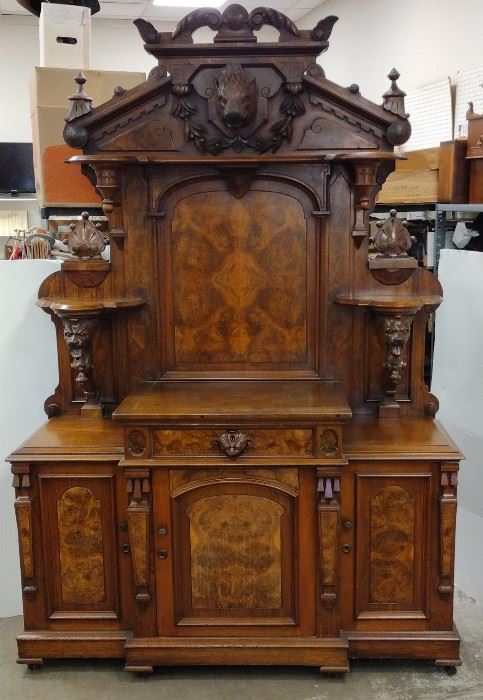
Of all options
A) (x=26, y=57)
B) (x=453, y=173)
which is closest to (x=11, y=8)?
(x=26, y=57)

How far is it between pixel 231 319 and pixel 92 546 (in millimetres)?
914

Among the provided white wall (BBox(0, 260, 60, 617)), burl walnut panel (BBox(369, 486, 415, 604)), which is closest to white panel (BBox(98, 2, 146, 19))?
white wall (BBox(0, 260, 60, 617))

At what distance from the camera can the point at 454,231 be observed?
430 cm

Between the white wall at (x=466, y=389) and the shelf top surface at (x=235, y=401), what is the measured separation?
73cm

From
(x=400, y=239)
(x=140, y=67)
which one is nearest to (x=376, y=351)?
(x=400, y=239)

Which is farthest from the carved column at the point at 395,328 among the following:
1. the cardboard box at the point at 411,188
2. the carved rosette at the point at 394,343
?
the cardboard box at the point at 411,188

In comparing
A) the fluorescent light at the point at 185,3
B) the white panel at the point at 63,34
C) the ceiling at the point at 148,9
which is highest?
the ceiling at the point at 148,9

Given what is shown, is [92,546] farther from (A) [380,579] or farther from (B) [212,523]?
(A) [380,579]

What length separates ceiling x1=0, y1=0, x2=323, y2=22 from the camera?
665cm

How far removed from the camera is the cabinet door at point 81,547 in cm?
237

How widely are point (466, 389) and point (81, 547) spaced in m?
1.66

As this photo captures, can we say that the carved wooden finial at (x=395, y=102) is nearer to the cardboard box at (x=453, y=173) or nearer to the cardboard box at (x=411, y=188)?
the cardboard box at (x=453, y=173)

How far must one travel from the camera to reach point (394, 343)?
245cm

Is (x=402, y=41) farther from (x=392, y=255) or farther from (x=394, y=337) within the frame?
(x=394, y=337)
